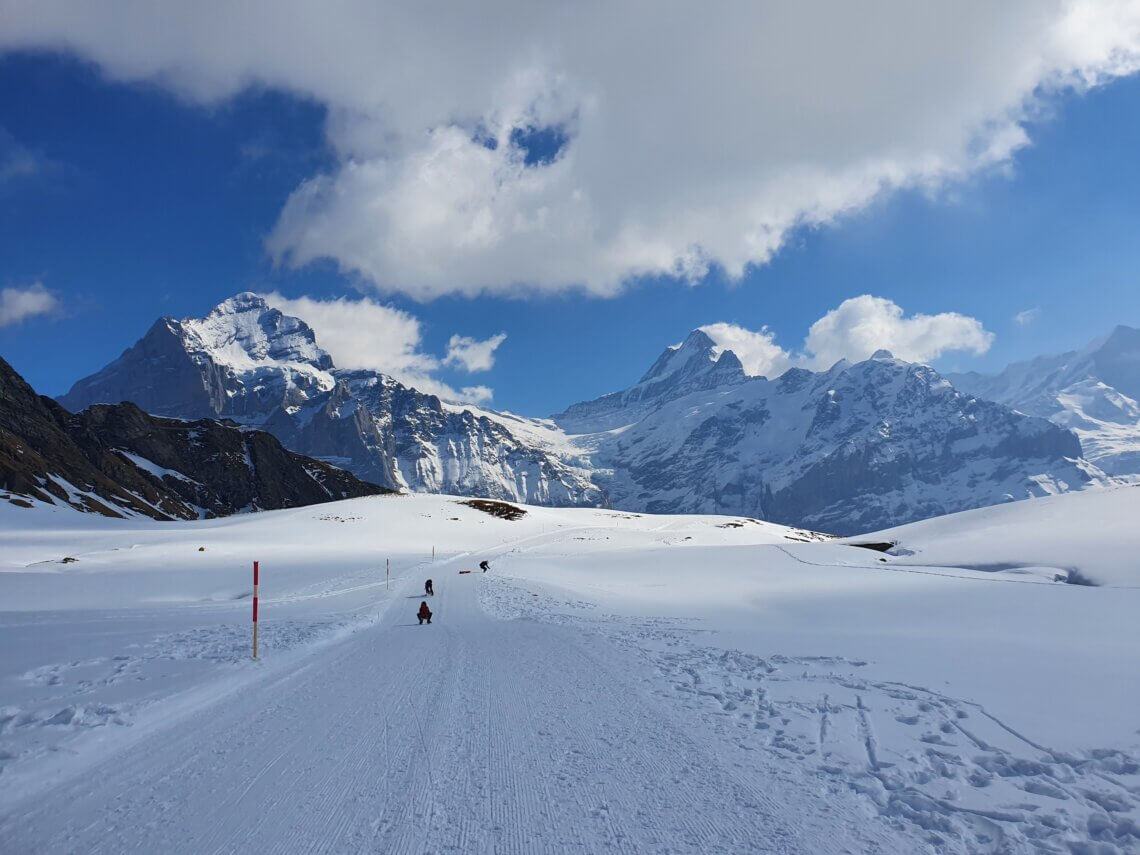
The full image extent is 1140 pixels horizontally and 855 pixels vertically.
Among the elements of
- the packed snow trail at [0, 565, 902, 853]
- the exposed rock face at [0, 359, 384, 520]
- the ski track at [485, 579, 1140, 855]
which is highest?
the exposed rock face at [0, 359, 384, 520]

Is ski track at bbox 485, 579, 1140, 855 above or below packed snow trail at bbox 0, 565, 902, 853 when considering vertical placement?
below

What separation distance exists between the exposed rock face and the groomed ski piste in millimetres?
81188

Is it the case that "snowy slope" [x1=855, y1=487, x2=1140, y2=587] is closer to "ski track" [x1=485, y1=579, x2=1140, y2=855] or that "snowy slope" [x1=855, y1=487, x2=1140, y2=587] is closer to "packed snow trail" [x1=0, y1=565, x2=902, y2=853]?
"ski track" [x1=485, y1=579, x2=1140, y2=855]

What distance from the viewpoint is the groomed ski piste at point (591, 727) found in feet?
16.2

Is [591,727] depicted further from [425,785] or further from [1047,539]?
[1047,539]

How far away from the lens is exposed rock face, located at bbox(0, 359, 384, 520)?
271ft

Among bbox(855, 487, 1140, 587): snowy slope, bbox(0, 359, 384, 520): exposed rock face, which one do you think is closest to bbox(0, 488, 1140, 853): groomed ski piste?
bbox(855, 487, 1140, 587): snowy slope

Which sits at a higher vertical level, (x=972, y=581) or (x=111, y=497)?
(x=111, y=497)

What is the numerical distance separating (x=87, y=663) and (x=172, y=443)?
152882 mm

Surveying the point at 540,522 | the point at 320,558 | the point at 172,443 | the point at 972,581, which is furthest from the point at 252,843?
the point at 172,443

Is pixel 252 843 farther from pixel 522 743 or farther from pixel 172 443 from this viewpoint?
pixel 172 443

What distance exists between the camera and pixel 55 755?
6.27 meters

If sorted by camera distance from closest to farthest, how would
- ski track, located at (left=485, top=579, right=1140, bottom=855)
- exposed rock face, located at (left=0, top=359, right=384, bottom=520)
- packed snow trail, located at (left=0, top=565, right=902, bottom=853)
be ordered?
packed snow trail, located at (left=0, top=565, right=902, bottom=853), ski track, located at (left=485, top=579, right=1140, bottom=855), exposed rock face, located at (left=0, top=359, right=384, bottom=520)

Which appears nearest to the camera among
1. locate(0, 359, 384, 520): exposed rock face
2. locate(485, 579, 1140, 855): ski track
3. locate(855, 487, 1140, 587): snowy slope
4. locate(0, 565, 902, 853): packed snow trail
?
locate(0, 565, 902, 853): packed snow trail
